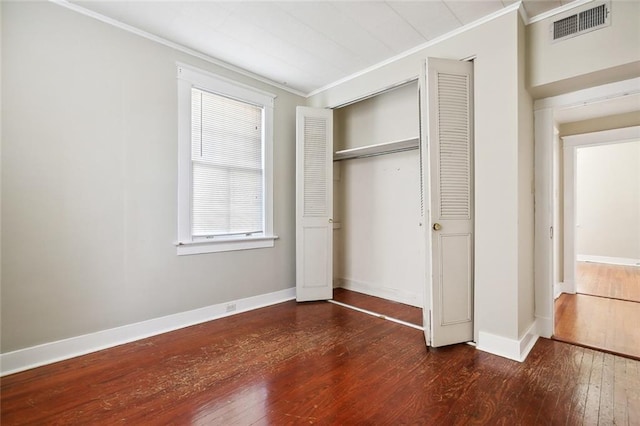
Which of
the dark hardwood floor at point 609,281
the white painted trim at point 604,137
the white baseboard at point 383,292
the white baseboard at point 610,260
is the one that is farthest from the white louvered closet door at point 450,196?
the white baseboard at point 610,260

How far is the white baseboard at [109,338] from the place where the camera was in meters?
2.17

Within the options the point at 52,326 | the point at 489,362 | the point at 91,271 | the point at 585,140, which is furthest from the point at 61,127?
the point at 585,140

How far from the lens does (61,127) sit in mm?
2355

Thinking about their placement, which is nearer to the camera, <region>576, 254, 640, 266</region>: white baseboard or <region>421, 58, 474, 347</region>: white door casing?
<region>421, 58, 474, 347</region>: white door casing

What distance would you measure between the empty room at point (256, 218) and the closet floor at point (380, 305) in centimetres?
5

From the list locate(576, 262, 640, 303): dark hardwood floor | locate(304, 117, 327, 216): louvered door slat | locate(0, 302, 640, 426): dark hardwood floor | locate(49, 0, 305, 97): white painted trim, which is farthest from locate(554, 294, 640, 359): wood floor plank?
locate(49, 0, 305, 97): white painted trim

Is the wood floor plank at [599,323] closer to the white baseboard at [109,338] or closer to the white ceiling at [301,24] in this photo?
the white ceiling at [301,24]

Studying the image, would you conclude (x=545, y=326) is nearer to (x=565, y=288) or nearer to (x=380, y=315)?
(x=380, y=315)

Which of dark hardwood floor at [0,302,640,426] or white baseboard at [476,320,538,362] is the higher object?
white baseboard at [476,320,538,362]

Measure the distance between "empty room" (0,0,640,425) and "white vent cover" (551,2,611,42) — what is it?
0.5 inches

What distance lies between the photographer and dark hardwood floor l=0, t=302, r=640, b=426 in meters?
1.69

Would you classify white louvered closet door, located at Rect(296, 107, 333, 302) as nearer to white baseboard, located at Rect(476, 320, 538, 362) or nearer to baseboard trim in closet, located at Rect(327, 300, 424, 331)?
baseboard trim in closet, located at Rect(327, 300, 424, 331)

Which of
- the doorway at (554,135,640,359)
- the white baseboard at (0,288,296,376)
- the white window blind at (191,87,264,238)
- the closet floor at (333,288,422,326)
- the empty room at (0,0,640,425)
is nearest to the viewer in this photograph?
the empty room at (0,0,640,425)

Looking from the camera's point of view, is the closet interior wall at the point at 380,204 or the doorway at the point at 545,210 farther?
the closet interior wall at the point at 380,204
